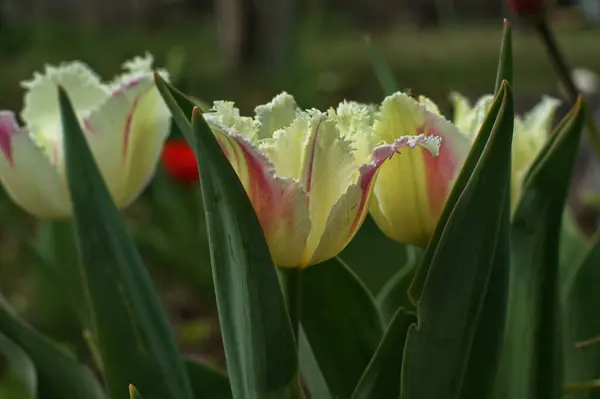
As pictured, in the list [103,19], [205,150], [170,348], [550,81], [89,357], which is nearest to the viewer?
[205,150]

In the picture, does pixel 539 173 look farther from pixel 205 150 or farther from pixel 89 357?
pixel 89 357

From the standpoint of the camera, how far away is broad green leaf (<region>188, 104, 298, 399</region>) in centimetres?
25

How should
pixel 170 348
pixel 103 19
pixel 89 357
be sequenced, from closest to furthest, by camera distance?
1. pixel 170 348
2. pixel 89 357
3. pixel 103 19

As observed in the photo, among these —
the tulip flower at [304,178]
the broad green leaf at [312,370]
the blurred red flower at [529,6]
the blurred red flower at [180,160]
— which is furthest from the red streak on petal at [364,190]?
the blurred red flower at [180,160]

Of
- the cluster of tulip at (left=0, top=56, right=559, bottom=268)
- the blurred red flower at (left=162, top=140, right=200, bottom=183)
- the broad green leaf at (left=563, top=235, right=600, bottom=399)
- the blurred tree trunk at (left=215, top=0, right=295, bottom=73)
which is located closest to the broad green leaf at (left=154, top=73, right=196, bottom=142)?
the cluster of tulip at (left=0, top=56, right=559, bottom=268)

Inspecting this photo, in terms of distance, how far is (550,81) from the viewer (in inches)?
120

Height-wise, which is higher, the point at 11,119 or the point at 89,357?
the point at 11,119

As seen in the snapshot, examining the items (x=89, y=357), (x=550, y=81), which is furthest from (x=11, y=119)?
(x=550, y=81)

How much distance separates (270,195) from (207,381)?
0.55ft

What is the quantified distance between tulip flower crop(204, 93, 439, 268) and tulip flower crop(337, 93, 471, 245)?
3 cm

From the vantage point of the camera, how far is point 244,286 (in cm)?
26

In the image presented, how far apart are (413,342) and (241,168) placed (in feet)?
0.27

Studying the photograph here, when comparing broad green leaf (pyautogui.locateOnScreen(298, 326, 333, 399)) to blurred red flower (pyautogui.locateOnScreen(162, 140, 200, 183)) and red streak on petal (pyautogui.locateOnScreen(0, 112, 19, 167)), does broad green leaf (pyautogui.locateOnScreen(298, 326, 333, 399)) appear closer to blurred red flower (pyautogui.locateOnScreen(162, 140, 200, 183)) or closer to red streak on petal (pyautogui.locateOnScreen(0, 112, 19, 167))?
red streak on petal (pyautogui.locateOnScreen(0, 112, 19, 167))

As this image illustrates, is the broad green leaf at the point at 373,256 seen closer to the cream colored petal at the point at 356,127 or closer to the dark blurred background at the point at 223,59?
the dark blurred background at the point at 223,59
